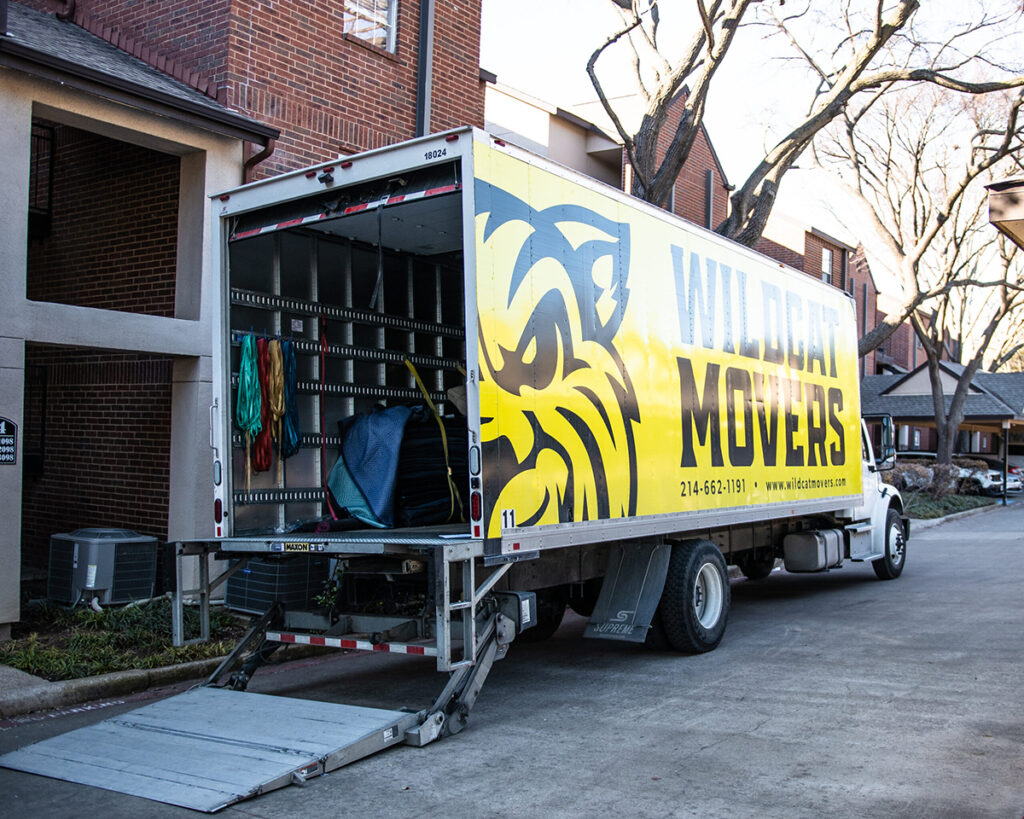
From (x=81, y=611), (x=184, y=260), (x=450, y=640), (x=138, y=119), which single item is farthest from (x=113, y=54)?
(x=450, y=640)

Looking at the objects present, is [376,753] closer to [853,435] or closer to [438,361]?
[438,361]

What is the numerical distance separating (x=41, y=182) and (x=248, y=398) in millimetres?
6342

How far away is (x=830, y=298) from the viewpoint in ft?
37.0

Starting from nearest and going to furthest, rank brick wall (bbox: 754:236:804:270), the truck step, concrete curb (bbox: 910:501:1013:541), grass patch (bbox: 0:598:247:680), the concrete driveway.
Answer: the concrete driveway → the truck step → grass patch (bbox: 0:598:247:680) → concrete curb (bbox: 910:501:1013:541) → brick wall (bbox: 754:236:804:270)

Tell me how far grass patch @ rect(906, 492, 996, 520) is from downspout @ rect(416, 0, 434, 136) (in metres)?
16.5

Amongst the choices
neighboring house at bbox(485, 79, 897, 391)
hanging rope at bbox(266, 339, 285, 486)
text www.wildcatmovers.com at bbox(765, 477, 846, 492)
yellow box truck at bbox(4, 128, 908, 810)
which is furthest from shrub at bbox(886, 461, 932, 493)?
hanging rope at bbox(266, 339, 285, 486)

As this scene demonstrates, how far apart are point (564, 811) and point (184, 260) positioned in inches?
287

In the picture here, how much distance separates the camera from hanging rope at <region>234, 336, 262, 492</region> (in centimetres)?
740

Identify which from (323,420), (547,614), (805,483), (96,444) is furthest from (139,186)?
(805,483)

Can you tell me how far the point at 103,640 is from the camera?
7992mm

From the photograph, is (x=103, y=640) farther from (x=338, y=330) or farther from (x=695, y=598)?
(x=695, y=598)

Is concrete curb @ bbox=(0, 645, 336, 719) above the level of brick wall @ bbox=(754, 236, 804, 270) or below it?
below

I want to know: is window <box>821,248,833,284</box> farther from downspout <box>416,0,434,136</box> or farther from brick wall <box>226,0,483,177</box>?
downspout <box>416,0,434,136</box>

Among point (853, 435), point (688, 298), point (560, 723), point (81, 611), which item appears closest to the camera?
point (560, 723)
